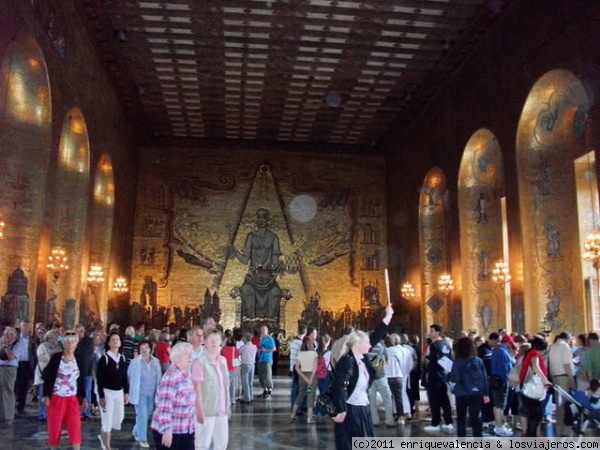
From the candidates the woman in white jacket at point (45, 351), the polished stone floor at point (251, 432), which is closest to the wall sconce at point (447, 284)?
the polished stone floor at point (251, 432)

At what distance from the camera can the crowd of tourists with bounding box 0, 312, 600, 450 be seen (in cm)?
475

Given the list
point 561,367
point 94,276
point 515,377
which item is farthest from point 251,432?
point 94,276

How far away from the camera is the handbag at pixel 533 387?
681 cm

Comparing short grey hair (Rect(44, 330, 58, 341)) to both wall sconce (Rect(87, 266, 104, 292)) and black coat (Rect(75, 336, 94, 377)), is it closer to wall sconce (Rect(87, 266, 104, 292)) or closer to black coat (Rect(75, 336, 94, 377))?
black coat (Rect(75, 336, 94, 377))

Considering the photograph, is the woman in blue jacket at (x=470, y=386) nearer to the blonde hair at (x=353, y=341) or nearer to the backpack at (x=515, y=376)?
the backpack at (x=515, y=376)

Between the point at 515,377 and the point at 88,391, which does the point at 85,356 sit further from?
the point at 515,377

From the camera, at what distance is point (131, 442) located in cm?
747

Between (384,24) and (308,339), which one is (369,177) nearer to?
(384,24)

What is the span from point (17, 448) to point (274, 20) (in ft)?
40.5

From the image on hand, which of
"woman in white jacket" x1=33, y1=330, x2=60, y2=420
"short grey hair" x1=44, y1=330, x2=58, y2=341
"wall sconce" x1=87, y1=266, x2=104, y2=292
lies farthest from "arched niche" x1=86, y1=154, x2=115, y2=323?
"short grey hair" x1=44, y1=330, x2=58, y2=341

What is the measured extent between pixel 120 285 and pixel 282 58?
9739 millimetres

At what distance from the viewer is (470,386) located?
649 cm

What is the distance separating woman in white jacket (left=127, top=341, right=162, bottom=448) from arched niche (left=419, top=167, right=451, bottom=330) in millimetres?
13361

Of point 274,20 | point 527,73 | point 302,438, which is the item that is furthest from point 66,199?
point 527,73
